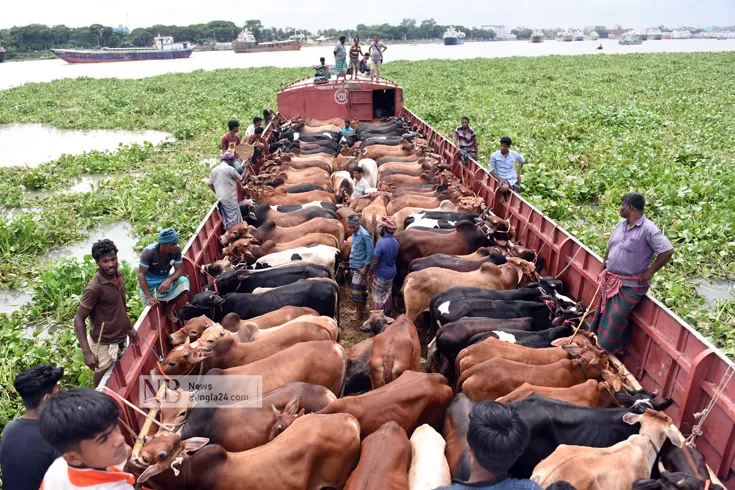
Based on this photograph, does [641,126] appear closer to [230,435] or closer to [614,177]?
[614,177]

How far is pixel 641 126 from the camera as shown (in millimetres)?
21250

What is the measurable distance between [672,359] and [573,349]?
0.87m

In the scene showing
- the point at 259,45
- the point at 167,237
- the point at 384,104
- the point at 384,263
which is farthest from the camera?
the point at 259,45

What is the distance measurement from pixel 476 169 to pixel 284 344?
23.2 ft

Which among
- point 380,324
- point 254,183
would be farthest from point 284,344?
point 254,183

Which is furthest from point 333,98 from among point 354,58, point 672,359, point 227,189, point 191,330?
point 672,359

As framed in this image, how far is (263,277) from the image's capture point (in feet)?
23.3

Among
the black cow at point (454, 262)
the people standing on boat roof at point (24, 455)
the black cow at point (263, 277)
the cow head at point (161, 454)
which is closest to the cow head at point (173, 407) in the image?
the cow head at point (161, 454)

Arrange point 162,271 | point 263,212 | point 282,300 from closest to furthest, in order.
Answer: point 162,271, point 282,300, point 263,212

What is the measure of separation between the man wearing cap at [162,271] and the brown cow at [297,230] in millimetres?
2513

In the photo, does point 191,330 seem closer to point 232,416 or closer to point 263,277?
point 232,416

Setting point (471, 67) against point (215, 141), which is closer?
point (215, 141)

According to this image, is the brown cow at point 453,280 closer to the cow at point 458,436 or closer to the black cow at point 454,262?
the black cow at point 454,262

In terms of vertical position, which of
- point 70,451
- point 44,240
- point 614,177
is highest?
point 70,451
